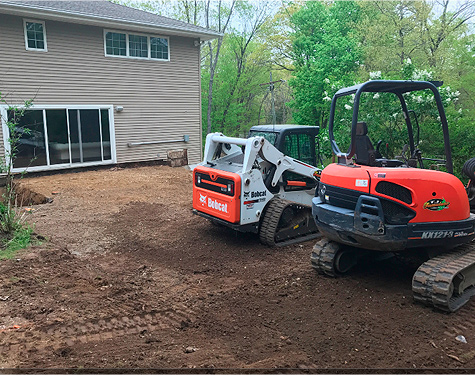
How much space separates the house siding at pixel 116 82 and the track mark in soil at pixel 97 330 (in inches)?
417

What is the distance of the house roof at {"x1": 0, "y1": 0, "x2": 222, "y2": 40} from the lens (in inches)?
491

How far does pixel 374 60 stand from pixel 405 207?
57.1ft

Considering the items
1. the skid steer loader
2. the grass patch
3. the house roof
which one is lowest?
the grass patch

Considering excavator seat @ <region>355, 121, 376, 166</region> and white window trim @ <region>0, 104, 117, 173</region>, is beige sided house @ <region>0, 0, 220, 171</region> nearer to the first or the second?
white window trim @ <region>0, 104, 117, 173</region>

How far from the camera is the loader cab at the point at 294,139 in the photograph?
7.98m

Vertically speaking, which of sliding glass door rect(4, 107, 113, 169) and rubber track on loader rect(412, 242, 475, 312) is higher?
sliding glass door rect(4, 107, 113, 169)

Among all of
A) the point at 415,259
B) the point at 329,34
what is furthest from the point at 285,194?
the point at 329,34

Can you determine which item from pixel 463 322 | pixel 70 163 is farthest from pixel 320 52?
pixel 463 322

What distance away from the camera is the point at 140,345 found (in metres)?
3.97

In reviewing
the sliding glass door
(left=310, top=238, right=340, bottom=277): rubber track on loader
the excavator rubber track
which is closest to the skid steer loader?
the excavator rubber track

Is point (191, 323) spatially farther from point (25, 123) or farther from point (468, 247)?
point (25, 123)

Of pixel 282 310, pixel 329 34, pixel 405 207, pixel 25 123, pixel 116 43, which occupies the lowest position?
pixel 282 310

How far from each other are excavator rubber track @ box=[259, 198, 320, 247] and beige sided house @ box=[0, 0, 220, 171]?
928 centimetres

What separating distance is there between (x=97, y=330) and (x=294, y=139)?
5330 millimetres
